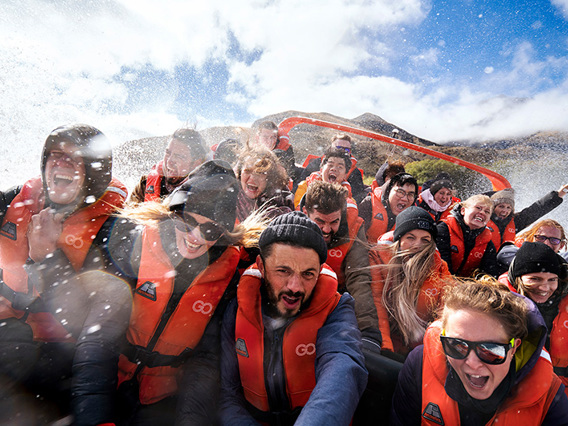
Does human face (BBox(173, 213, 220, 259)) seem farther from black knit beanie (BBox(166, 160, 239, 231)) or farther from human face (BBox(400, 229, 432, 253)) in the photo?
human face (BBox(400, 229, 432, 253))

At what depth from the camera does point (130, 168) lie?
538 inches

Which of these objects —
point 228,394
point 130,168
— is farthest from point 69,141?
point 130,168

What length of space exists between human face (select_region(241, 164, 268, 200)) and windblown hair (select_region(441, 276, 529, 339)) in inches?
90.1

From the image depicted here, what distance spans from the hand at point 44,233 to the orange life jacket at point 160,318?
702 mm

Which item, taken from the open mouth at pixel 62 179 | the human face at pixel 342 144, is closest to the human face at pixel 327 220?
the open mouth at pixel 62 179

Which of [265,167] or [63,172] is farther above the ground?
[265,167]

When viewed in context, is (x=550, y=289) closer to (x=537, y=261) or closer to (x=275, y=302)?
(x=537, y=261)

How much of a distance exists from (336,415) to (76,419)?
4.23 ft

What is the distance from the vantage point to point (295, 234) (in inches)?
69.8

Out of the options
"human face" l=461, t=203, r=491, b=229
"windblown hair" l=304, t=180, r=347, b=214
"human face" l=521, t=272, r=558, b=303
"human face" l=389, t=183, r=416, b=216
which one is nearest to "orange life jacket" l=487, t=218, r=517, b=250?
"human face" l=461, t=203, r=491, b=229

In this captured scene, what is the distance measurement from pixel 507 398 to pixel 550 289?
4.56ft

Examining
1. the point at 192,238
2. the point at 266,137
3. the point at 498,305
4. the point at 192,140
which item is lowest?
the point at 498,305

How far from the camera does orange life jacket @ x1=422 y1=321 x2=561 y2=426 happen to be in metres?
1.51

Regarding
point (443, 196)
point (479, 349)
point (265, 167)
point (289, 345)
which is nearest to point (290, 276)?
point (289, 345)
